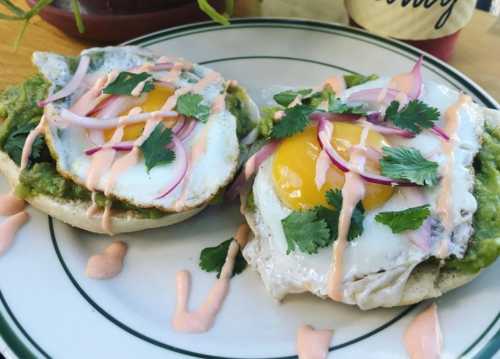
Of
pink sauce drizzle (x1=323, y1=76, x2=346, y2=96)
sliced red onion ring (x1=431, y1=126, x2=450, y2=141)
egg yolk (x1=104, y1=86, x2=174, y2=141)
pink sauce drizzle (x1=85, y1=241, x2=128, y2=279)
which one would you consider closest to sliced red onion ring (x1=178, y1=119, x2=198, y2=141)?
egg yolk (x1=104, y1=86, x2=174, y2=141)

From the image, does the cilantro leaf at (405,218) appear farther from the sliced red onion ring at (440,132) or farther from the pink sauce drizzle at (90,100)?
the pink sauce drizzle at (90,100)

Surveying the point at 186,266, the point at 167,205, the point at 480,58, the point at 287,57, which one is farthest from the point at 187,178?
the point at 480,58

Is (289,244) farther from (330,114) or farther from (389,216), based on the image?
(330,114)

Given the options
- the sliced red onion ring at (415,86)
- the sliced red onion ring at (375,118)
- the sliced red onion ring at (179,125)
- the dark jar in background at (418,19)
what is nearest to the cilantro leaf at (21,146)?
the sliced red onion ring at (179,125)

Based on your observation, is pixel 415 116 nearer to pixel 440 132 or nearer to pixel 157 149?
pixel 440 132

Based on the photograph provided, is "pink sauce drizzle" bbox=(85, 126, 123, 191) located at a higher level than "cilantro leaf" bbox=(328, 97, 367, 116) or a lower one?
lower

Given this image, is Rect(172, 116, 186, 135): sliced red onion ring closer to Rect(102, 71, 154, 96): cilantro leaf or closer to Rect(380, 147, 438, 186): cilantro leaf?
Rect(102, 71, 154, 96): cilantro leaf
